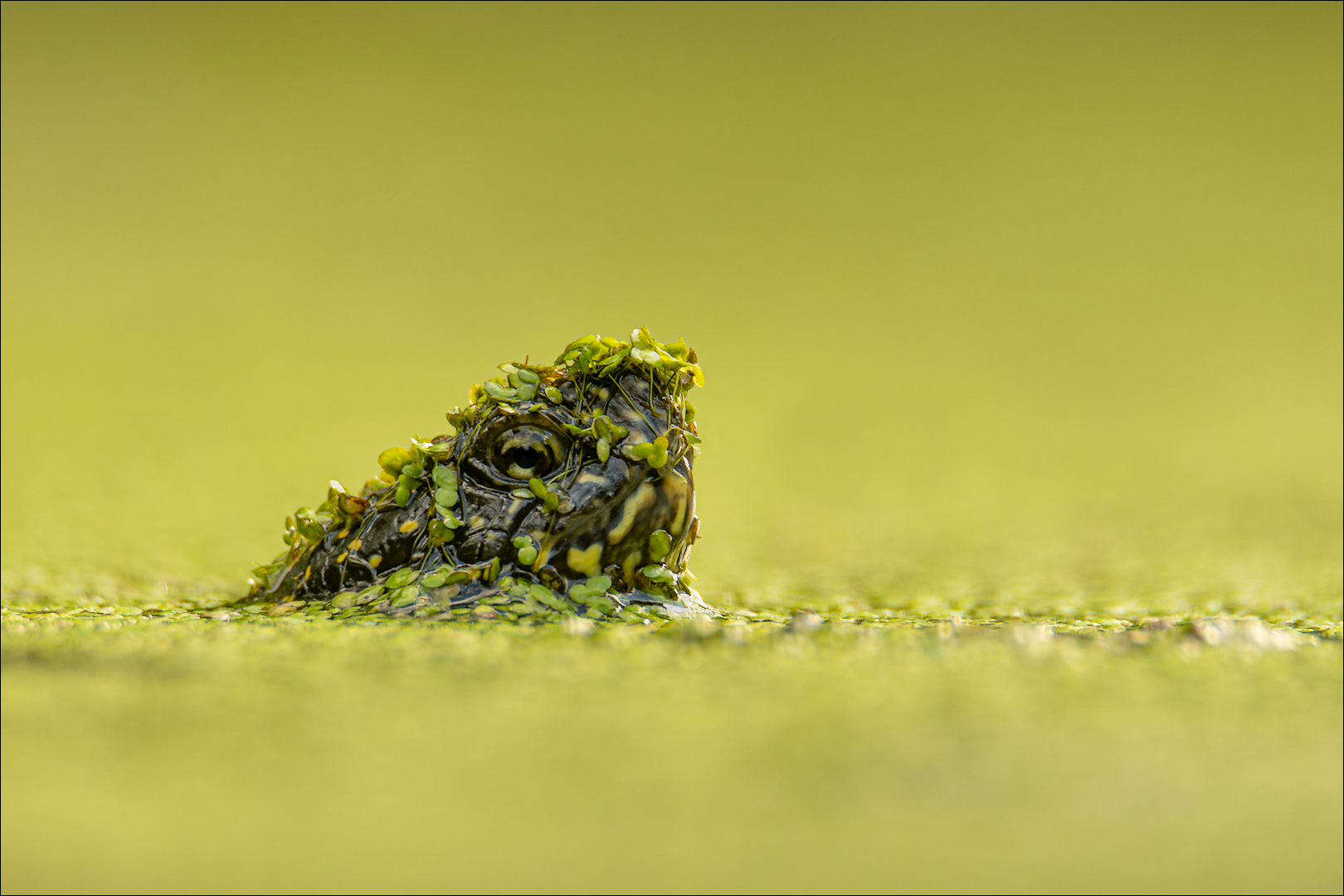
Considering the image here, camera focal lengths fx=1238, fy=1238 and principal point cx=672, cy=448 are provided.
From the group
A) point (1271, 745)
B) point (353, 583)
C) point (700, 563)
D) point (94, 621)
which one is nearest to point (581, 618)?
point (353, 583)

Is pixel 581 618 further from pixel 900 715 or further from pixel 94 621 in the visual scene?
pixel 94 621

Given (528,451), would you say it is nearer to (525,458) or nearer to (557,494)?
(525,458)

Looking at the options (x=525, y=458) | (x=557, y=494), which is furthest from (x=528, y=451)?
(x=557, y=494)

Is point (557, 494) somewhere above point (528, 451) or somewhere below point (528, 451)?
below

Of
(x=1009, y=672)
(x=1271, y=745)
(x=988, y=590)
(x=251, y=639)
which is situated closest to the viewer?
(x=1271, y=745)

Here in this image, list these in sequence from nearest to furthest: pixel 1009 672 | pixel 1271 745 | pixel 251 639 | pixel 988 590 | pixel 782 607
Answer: pixel 1271 745, pixel 1009 672, pixel 251 639, pixel 782 607, pixel 988 590
